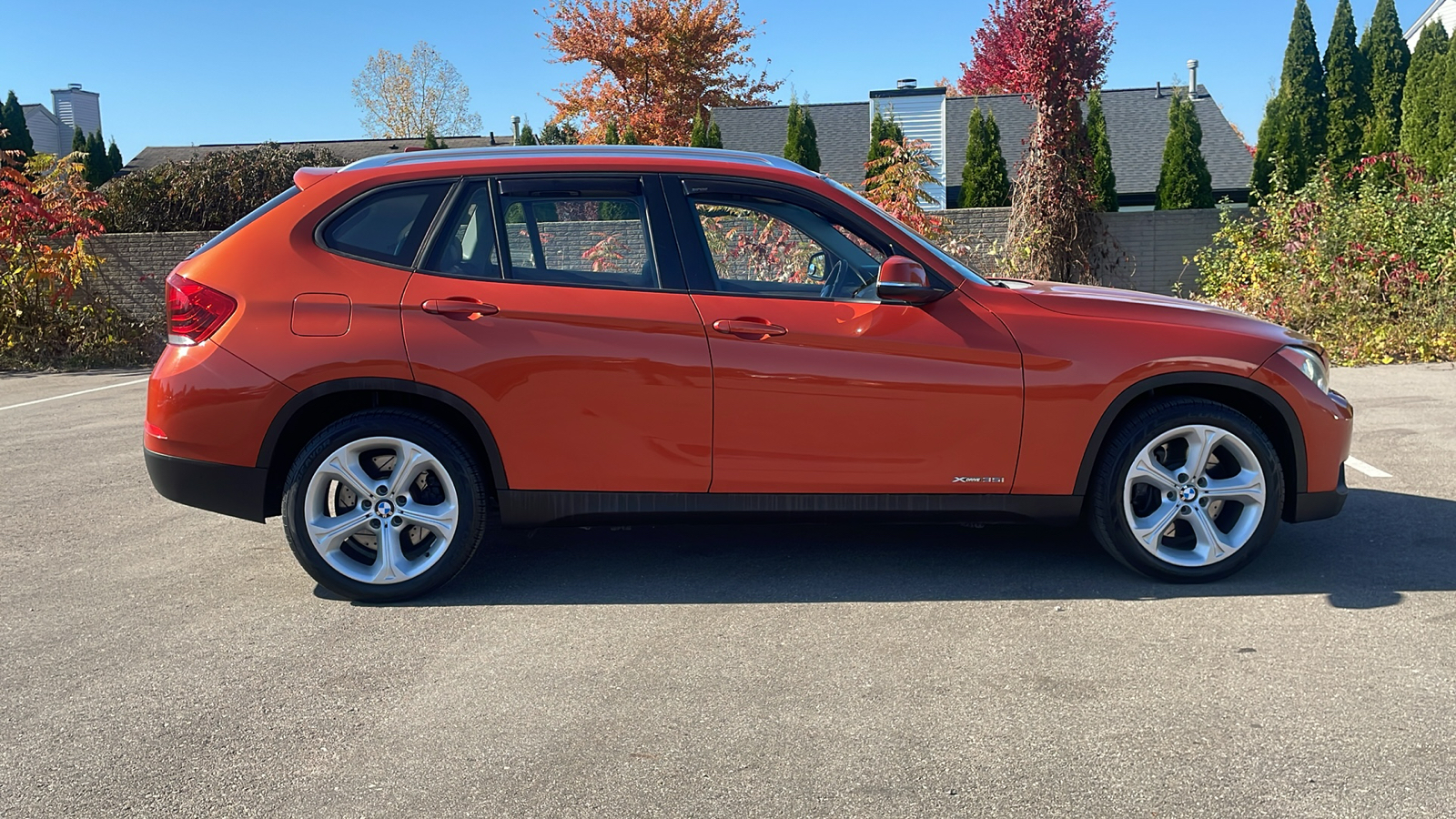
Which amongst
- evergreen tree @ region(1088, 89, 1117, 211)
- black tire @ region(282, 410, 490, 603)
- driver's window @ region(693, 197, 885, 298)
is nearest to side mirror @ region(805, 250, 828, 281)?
driver's window @ region(693, 197, 885, 298)

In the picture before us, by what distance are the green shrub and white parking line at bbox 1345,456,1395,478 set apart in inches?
684

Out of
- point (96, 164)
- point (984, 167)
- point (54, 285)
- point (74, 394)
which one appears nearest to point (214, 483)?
point (74, 394)

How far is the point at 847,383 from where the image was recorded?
4516 mm

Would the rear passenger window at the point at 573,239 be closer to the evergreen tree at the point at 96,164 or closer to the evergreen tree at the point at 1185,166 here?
the evergreen tree at the point at 1185,166

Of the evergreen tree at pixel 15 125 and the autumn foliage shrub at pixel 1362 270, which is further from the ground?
the evergreen tree at pixel 15 125

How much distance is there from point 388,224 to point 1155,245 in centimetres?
1333

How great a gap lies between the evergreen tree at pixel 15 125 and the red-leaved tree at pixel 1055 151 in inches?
1363

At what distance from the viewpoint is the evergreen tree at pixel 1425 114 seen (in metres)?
14.9

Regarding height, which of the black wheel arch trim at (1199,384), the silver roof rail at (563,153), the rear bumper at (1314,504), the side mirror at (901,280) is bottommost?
the rear bumper at (1314,504)

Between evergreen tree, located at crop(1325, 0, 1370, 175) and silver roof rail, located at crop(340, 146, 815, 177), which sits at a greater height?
evergreen tree, located at crop(1325, 0, 1370, 175)

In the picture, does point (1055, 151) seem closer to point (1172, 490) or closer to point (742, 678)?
point (1172, 490)

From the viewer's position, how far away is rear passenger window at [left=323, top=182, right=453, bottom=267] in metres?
4.61

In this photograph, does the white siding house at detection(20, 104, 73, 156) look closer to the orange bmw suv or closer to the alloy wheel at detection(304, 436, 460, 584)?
the orange bmw suv

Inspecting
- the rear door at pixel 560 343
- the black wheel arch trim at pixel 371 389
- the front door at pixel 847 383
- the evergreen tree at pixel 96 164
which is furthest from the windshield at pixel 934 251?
the evergreen tree at pixel 96 164
